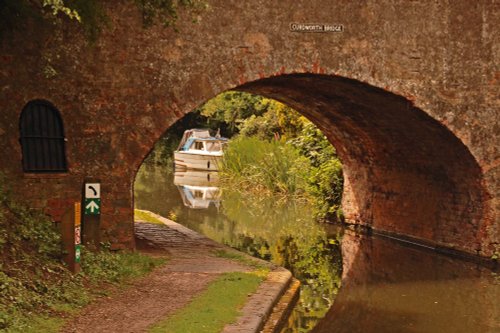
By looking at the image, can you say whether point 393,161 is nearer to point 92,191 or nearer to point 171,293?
point 92,191

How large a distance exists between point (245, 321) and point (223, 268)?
2833 mm

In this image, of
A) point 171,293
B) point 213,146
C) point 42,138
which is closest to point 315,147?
point 42,138

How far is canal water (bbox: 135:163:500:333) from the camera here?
984 centimetres

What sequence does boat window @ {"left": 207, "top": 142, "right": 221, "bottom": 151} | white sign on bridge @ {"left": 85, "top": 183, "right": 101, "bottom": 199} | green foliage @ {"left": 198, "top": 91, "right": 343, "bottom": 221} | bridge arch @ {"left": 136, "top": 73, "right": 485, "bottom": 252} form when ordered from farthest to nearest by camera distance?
boat window @ {"left": 207, "top": 142, "right": 221, "bottom": 151}, green foliage @ {"left": 198, "top": 91, "right": 343, "bottom": 221}, bridge arch @ {"left": 136, "top": 73, "right": 485, "bottom": 252}, white sign on bridge @ {"left": 85, "top": 183, "right": 101, "bottom": 199}

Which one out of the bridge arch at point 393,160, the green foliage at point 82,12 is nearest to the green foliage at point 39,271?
the green foliage at point 82,12

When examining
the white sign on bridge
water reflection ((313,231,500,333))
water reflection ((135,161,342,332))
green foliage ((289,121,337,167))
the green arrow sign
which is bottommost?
water reflection ((313,231,500,333))

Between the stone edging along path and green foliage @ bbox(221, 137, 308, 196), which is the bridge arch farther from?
green foliage @ bbox(221, 137, 308, 196)

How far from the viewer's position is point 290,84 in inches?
559

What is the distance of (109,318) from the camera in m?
7.98

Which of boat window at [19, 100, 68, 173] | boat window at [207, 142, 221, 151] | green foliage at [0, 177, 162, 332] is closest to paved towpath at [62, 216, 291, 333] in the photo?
green foliage at [0, 177, 162, 332]

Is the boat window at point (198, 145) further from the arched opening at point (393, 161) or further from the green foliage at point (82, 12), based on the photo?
the green foliage at point (82, 12)

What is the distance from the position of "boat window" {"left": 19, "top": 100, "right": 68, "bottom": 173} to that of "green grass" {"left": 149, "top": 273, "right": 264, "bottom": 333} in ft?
10.3

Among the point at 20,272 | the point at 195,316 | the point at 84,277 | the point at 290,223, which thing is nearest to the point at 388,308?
the point at 195,316

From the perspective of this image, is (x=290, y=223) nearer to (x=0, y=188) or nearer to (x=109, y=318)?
(x=0, y=188)
